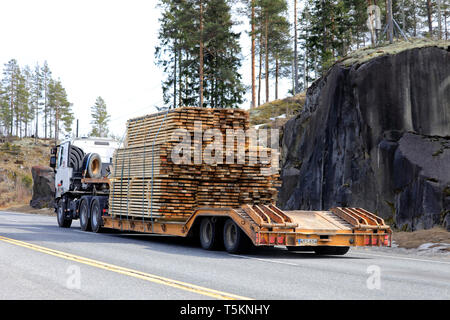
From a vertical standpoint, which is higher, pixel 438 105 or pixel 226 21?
pixel 226 21

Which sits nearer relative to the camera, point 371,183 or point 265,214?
point 265,214

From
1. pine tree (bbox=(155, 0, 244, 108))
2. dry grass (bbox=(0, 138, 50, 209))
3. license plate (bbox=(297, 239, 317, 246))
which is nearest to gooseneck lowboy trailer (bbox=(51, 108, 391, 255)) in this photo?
license plate (bbox=(297, 239, 317, 246))

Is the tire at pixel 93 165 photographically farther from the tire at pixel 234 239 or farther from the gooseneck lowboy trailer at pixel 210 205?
the tire at pixel 234 239

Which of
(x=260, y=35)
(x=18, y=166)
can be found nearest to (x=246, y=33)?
(x=260, y=35)

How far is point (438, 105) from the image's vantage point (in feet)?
65.4

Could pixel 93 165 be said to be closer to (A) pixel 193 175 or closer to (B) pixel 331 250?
(A) pixel 193 175

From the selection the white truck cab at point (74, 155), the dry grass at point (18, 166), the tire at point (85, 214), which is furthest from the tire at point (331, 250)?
the dry grass at point (18, 166)

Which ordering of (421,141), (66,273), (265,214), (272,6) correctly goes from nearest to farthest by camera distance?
(66,273)
(265,214)
(421,141)
(272,6)

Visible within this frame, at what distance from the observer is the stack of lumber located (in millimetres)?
13695

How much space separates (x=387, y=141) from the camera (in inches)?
817

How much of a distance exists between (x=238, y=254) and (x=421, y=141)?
35.5 feet

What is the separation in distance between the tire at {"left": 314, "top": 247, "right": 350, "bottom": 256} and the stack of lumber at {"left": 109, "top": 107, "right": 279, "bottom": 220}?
198 cm
